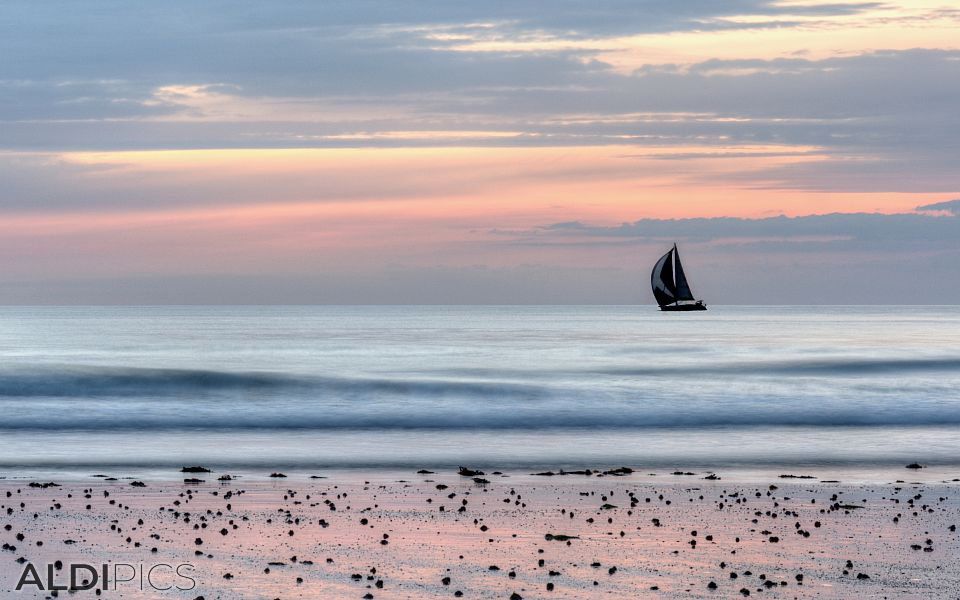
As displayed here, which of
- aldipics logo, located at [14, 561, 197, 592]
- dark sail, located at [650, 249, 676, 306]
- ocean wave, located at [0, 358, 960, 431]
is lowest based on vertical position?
ocean wave, located at [0, 358, 960, 431]

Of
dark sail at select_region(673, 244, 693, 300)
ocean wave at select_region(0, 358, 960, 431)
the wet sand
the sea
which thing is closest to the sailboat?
dark sail at select_region(673, 244, 693, 300)

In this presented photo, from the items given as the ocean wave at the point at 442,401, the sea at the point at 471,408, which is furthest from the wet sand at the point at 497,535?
the ocean wave at the point at 442,401

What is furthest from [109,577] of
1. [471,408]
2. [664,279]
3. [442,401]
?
[664,279]

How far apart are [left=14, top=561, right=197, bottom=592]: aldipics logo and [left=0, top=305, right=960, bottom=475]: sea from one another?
9.53 meters

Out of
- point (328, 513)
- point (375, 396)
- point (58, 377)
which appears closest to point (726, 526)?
point (328, 513)

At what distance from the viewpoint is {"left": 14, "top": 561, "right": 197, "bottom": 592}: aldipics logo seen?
11.5 meters

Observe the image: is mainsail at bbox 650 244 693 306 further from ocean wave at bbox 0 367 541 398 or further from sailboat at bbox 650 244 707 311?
ocean wave at bbox 0 367 541 398

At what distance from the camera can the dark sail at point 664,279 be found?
484ft

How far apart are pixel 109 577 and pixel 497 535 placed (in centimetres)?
491

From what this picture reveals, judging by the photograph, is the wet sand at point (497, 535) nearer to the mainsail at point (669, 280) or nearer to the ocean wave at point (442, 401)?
the ocean wave at point (442, 401)

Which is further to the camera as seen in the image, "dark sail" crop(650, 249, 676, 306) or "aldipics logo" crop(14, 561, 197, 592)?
"dark sail" crop(650, 249, 676, 306)

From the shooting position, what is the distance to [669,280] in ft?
500

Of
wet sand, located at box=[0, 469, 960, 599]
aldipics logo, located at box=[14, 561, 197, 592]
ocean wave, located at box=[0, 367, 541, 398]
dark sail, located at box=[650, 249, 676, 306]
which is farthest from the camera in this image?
dark sail, located at box=[650, 249, 676, 306]

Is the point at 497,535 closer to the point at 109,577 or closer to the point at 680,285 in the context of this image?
the point at 109,577
